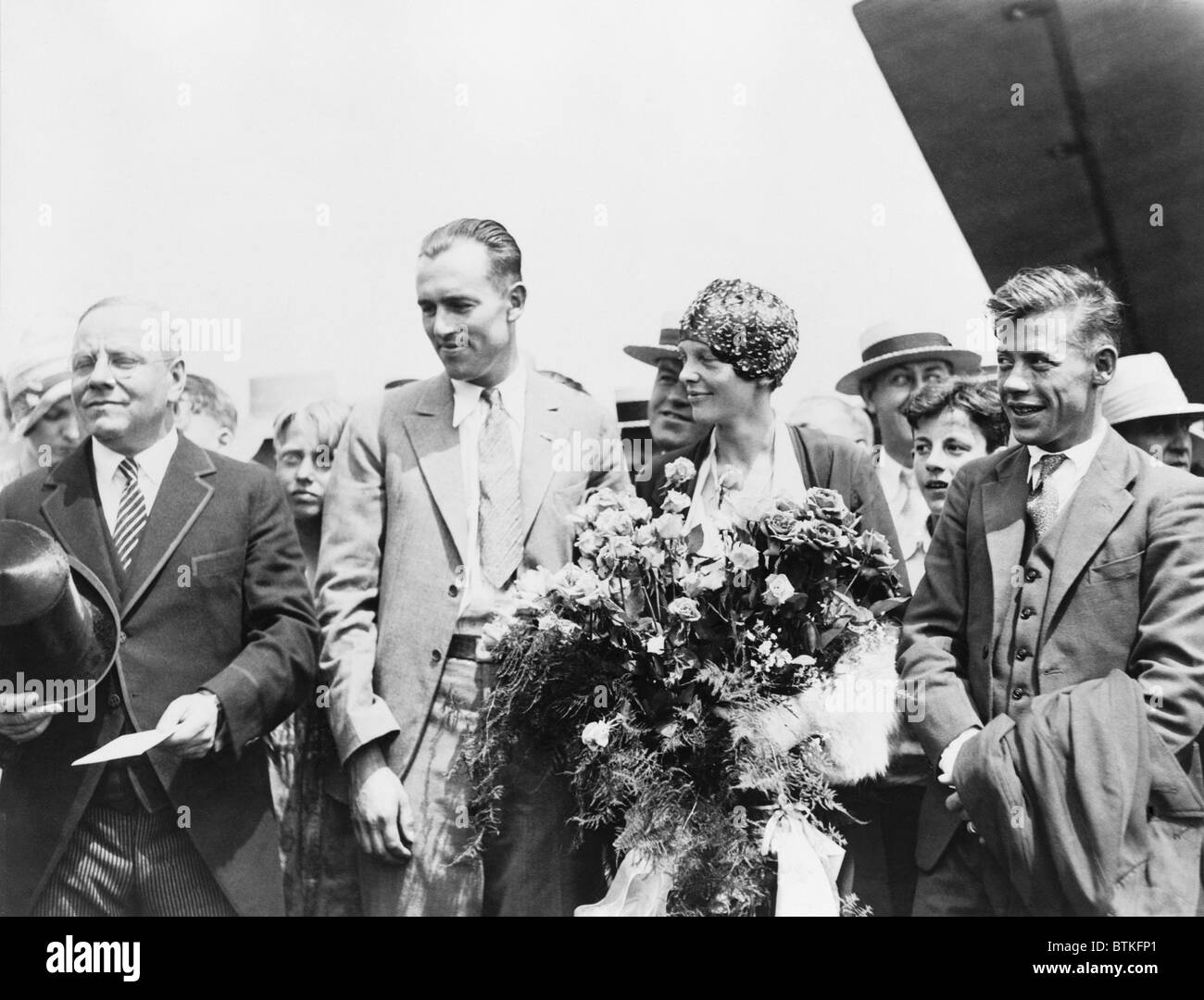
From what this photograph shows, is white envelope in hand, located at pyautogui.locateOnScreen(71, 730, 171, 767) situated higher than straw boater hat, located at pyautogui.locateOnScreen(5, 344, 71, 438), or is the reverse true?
straw boater hat, located at pyautogui.locateOnScreen(5, 344, 71, 438)

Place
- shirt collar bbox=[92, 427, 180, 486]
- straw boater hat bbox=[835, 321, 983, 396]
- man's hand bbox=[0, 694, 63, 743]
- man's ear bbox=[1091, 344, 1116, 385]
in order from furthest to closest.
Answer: straw boater hat bbox=[835, 321, 983, 396], shirt collar bbox=[92, 427, 180, 486], man's hand bbox=[0, 694, 63, 743], man's ear bbox=[1091, 344, 1116, 385]

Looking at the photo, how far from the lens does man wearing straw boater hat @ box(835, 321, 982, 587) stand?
215 inches

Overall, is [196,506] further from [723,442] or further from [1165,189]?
[1165,189]

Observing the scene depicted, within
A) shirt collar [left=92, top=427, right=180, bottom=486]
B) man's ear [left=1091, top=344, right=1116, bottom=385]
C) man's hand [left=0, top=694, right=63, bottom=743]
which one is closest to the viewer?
man's ear [left=1091, top=344, right=1116, bottom=385]

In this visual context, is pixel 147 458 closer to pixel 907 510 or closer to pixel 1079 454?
pixel 907 510

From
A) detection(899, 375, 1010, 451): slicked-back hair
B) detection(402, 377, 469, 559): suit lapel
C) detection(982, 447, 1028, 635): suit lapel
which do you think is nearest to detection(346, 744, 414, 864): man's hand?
detection(402, 377, 469, 559): suit lapel

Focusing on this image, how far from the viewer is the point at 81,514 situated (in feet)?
17.4

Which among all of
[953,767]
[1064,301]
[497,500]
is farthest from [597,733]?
[1064,301]

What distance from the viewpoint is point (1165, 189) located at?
552 cm

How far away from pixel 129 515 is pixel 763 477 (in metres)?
1.99

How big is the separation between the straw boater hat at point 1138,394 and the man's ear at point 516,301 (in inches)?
73.9

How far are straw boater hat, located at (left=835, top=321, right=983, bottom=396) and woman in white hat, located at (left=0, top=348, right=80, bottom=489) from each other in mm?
2501

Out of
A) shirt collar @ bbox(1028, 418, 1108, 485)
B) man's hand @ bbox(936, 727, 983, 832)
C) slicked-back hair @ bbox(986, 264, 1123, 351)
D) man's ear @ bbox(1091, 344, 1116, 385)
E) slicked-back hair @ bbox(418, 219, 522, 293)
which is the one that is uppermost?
slicked-back hair @ bbox(418, 219, 522, 293)

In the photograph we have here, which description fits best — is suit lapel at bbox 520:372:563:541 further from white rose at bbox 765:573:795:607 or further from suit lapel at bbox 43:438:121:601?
suit lapel at bbox 43:438:121:601
